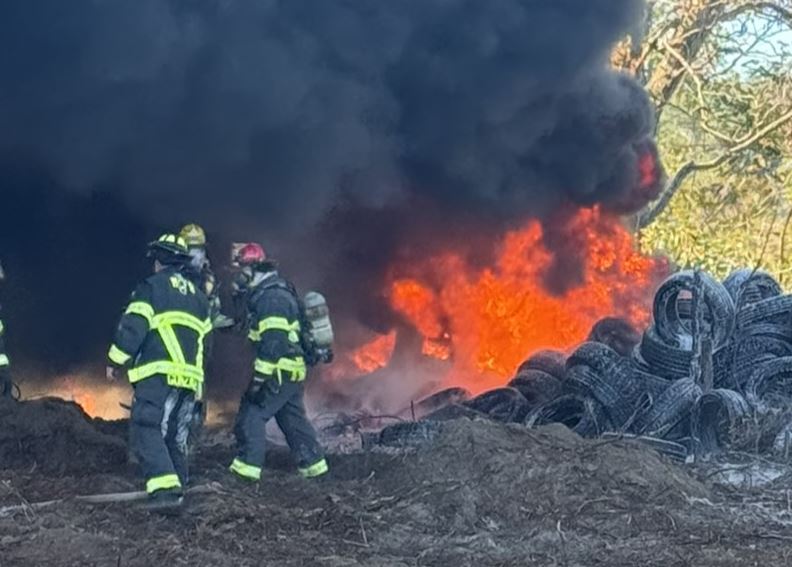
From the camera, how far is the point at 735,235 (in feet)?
66.0

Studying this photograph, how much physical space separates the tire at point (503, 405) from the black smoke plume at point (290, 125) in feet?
9.54

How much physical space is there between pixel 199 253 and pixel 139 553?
2.91 m

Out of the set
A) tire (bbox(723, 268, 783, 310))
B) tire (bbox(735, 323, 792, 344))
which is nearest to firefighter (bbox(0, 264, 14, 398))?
tire (bbox(735, 323, 792, 344))

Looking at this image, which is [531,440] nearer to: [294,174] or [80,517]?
[80,517]

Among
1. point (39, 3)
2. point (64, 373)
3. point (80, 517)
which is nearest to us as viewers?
point (80, 517)

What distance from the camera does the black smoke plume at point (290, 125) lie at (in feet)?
38.4

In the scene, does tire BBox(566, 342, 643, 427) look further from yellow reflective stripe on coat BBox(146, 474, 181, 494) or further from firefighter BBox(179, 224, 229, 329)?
yellow reflective stripe on coat BBox(146, 474, 181, 494)

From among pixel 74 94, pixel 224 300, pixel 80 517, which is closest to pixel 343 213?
pixel 224 300

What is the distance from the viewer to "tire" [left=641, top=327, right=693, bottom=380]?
10.6m

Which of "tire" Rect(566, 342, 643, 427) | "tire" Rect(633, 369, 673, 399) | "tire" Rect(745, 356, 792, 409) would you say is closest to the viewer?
"tire" Rect(745, 356, 792, 409)

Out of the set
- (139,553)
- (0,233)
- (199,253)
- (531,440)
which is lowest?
(139,553)

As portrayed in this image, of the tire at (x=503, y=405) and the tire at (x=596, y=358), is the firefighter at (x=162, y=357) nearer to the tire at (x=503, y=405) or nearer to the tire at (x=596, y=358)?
the tire at (x=503, y=405)

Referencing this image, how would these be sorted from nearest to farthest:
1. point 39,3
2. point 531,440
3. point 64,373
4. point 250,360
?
point 531,440, point 39,3, point 64,373, point 250,360

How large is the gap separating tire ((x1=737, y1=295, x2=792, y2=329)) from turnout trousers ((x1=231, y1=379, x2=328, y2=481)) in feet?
16.0
